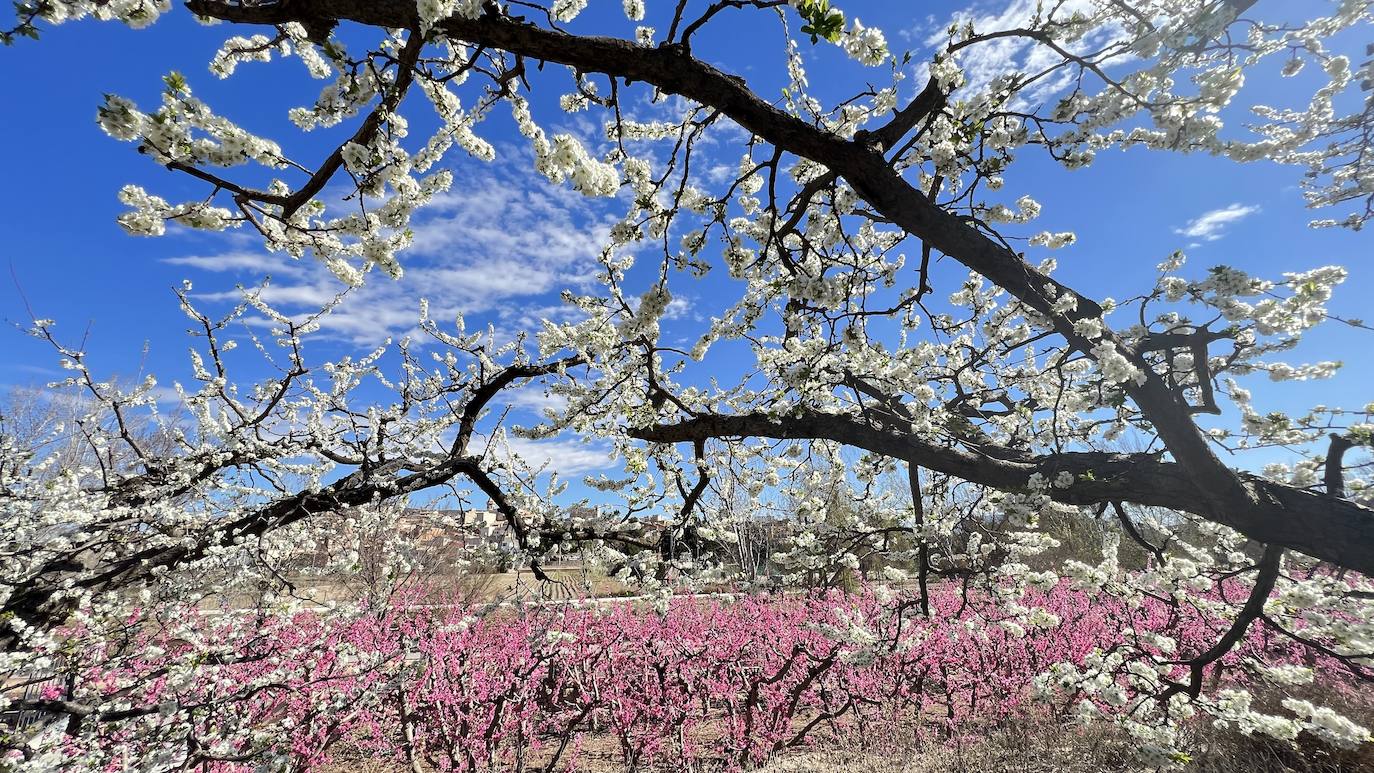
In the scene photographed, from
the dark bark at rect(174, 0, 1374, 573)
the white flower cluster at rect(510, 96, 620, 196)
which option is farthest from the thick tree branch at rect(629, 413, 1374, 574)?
the white flower cluster at rect(510, 96, 620, 196)

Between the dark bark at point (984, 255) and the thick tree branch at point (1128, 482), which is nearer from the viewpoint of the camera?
the dark bark at point (984, 255)

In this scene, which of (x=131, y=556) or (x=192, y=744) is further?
(x=131, y=556)

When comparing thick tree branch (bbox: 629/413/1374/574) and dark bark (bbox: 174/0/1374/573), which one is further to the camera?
thick tree branch (bbox: 629/413/1374/574)

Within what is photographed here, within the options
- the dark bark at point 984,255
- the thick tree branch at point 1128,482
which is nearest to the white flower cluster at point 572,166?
the dark bark at point 984,255

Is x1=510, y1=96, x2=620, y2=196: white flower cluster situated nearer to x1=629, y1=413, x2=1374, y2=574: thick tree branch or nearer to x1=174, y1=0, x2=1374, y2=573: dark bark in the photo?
x1=174, y1=0, x2=1374, y2=573: dark bark

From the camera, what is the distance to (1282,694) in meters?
5.73

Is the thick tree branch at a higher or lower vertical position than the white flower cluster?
lower

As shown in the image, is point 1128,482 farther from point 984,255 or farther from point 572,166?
point 572,166

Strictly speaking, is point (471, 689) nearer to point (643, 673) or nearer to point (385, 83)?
point (643, 673)

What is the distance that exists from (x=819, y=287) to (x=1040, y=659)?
686cm

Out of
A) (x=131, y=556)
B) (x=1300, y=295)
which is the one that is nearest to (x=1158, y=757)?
(x=1300, y=295)

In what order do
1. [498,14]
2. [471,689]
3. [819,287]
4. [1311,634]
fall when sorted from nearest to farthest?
[498,14] < [1311,634] < [819,287] < [471,689]

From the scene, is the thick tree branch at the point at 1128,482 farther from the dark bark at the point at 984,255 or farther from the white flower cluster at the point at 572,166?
the white flower cluster at the point at 572,166

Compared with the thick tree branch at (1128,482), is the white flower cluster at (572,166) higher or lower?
higher
